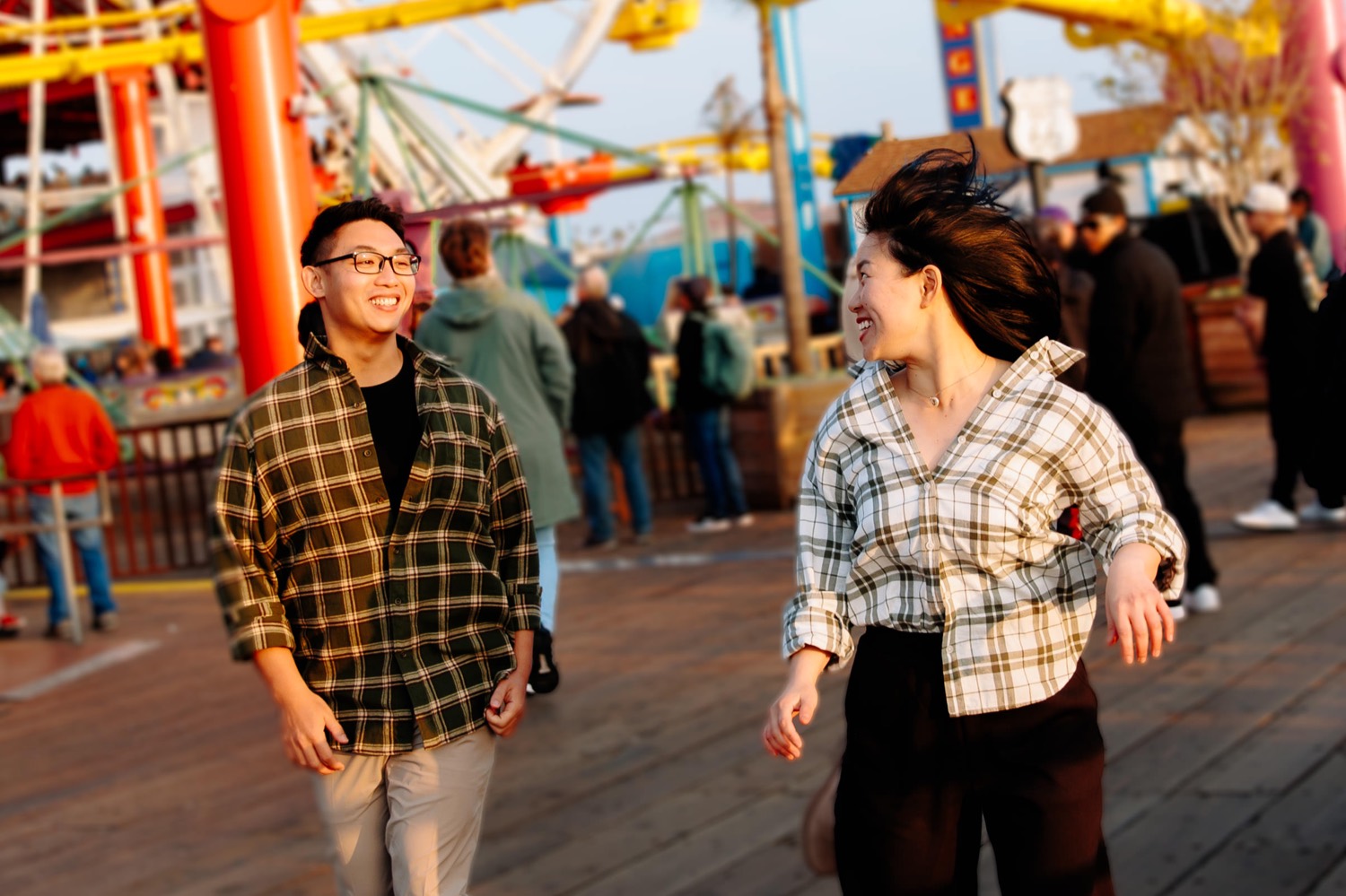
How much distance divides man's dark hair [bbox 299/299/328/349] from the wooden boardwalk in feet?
6.81

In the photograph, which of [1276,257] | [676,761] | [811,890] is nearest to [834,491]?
[811,890]

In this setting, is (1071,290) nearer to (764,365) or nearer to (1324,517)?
(1324,517)

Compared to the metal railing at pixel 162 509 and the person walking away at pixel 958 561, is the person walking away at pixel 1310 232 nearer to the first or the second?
the metal railing at pixel 162 509

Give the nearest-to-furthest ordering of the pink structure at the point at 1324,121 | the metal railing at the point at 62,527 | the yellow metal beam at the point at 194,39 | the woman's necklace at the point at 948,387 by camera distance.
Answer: the woman's necklace at the point at 948,387 < the metal railing at the point at 62,527 < the pink structure at the point at 1324,121 < the yellow metal beam at the point at 194,39

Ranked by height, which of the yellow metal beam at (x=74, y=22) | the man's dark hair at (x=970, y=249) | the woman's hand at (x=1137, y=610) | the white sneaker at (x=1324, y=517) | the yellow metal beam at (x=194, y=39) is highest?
the yellow metal beam at (x=74, y=22)

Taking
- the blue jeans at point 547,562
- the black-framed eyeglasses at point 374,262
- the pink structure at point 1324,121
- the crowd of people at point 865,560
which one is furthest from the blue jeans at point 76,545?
the pink structure at point 1324,121

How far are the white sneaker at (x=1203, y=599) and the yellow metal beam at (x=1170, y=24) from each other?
961cm

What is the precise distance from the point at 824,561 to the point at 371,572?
0.82 meters

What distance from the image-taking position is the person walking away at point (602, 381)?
424 inches

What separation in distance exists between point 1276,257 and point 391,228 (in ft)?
21.4

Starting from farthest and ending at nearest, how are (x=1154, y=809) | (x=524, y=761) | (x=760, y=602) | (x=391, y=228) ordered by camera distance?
(x=760, y=602)
(x=524, y=761)
(x=1154, y=809)
(x=391, y=228)

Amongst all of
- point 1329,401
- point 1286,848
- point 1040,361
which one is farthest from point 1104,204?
point 1040,361

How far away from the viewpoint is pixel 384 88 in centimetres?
791

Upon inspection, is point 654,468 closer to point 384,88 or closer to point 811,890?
point 384,88
